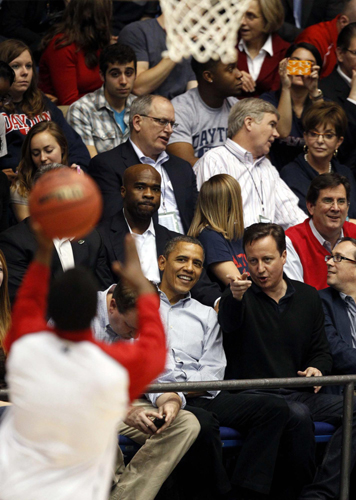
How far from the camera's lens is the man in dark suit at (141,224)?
580cm

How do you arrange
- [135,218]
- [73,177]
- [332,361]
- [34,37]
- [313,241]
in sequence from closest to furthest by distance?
[73,177], [332,361], [135,218], [313,241], [34,37]

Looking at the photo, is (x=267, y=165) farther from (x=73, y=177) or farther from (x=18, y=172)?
(x=73, y=177)

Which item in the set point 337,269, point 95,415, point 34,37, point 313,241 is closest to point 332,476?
point 337,269

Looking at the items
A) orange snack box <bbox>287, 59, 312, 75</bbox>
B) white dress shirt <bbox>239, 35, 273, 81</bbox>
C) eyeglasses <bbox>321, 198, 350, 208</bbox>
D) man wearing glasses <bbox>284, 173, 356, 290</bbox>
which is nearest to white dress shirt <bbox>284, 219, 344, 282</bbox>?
man wearing glasses <bbox>284, 173, 356, 290</bbox>

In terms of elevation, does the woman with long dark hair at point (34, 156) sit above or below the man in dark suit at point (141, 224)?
above

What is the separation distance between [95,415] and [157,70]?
16.9 feet

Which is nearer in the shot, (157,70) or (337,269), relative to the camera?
(337,269)

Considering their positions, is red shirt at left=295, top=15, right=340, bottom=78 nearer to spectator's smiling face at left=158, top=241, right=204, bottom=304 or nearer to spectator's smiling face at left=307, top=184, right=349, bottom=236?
spectator's smiling face at left=307, top=184, right=349, bottom=236

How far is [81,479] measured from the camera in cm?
292

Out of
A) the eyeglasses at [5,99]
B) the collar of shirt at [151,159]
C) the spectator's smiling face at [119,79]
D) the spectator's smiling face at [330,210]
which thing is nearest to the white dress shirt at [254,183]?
the collar of shirt at [151,159]

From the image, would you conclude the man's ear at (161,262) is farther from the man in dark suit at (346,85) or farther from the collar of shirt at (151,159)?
the man in dark suit at (346,85)

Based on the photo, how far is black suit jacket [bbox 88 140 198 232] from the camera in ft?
20.5

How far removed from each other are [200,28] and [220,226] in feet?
6.94

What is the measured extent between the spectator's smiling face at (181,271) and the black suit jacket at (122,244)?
0.30 metres
